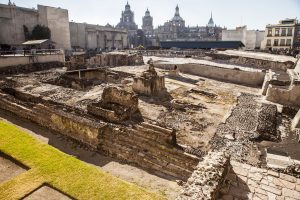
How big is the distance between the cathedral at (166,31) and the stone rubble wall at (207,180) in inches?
2885

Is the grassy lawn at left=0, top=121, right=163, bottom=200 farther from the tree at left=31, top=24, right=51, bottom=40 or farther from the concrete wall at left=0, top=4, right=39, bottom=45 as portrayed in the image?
the tree at left=31, top=24, right=51, bottom=40

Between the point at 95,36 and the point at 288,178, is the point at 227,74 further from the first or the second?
the point at 95,36

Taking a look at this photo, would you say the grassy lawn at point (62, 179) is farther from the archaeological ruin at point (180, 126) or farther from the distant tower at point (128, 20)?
the distant tower at point (128, 20)

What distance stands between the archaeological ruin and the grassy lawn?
4.79 feet

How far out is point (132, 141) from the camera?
10.9 meters

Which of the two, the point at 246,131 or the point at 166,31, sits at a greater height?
the point at 166,31

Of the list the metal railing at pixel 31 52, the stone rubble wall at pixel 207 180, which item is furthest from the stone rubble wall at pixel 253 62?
the stone rubble wall at pixel 207 180

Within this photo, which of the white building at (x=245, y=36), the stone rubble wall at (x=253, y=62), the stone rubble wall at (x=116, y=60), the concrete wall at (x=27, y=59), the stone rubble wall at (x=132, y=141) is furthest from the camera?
the white building at (x=245, y=36)

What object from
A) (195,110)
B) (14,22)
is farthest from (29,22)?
(195,110)

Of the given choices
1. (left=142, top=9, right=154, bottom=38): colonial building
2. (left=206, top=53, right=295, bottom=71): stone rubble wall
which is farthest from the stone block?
(left=142, top=9, right=154, bottom=38): colonial building

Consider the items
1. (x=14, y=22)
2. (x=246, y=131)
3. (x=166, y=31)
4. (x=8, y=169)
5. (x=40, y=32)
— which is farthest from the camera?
(x=166, y=31)

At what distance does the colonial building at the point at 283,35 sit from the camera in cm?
4631

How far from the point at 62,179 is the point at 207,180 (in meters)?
4.48

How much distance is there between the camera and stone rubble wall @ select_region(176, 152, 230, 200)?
5797 mm
